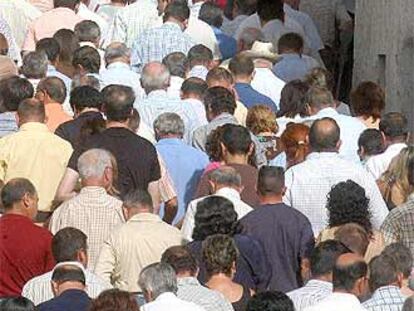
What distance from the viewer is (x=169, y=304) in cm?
1080

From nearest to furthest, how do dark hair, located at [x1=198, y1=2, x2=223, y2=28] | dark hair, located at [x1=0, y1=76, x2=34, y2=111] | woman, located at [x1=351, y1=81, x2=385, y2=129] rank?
dark hair, located at [x1=0, y1=76, x2=34, y2=111] → woman, located at [x1=351, y1=81, x2=385, y2=129] → dark hair, located at [x1=198, y1=2, x2=223, y2=28]

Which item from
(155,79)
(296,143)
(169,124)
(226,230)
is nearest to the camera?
(226,230)

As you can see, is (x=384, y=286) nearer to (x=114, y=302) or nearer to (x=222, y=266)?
(x=222, y=266)

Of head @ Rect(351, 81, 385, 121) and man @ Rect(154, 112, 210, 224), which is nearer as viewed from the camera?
man @ Rect(154, 112, 210, 224)

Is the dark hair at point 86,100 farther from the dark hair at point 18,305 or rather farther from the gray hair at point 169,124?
the dark hair at point 18,305

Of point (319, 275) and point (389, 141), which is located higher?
point (389, 141)

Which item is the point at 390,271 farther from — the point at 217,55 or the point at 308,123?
the point at 217,55

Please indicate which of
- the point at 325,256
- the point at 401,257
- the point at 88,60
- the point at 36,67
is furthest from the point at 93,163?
the point at 88,60

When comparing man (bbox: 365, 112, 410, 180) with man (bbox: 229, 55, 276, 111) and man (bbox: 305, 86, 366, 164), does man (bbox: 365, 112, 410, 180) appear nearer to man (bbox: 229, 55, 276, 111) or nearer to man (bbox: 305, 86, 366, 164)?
man (bbox: 305, 86, 366, 164)

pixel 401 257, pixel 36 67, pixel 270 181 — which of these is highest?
pixel 36 67

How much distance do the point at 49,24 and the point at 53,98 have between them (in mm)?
3900

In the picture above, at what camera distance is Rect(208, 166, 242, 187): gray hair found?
12.9 metres

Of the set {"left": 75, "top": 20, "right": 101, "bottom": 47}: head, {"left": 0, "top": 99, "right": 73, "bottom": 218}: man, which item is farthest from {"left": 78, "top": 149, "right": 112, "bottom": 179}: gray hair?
{"left": 75, "top": 20, "right": 101, "bottom": 47}: head

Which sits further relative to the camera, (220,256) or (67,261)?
(67,261)
